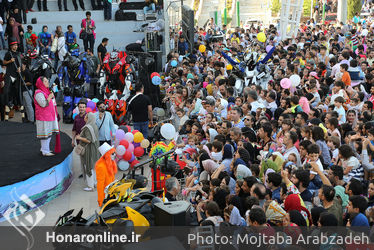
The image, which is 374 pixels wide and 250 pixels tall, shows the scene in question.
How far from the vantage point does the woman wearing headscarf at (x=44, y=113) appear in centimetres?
1008

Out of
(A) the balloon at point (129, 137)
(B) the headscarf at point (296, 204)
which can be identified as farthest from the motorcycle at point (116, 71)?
(B) the headscarf at point (296, 204)

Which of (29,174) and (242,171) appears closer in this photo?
(242,171)

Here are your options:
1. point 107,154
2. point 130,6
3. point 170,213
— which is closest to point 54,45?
point 130,6

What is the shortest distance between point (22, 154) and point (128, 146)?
1.95 metres

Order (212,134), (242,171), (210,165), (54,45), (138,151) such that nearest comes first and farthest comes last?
1. (242,171)
2. (210,165)
3. (212,134)
4. (138,151)
5. (54,45)

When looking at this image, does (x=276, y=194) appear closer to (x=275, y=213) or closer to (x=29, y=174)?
(x=275, y=213)

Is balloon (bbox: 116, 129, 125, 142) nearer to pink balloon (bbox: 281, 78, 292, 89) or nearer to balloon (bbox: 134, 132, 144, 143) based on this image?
balloon (bbox: 134, 132, 144, 143)

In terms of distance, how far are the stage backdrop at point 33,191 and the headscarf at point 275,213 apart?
4.63 m

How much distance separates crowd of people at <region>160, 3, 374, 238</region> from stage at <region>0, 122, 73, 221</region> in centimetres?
225

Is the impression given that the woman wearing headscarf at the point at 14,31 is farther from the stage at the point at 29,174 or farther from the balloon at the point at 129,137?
the balloon at the point at 129,137

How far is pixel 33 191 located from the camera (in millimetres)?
9203

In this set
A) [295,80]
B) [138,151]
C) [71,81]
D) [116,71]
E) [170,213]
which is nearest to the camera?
[170,213]

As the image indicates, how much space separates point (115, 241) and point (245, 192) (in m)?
1.81

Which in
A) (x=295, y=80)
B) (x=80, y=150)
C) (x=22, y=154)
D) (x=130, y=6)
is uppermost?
(x=130, y=6)
